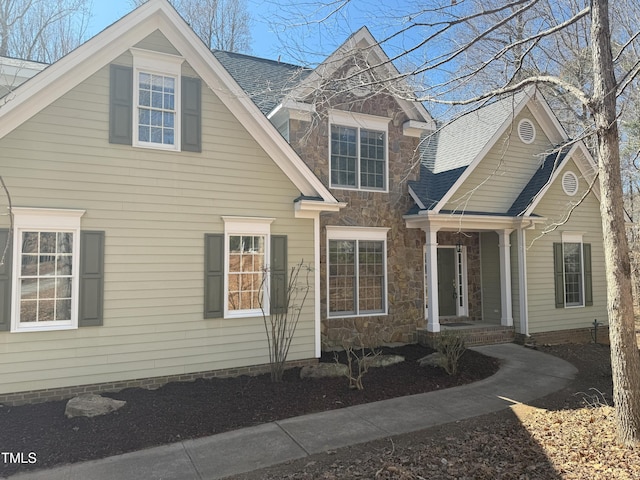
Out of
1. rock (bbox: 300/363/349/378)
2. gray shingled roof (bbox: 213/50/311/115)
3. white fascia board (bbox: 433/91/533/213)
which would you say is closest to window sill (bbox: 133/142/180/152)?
gray shingled roof (bbox: 213/50/311/115)

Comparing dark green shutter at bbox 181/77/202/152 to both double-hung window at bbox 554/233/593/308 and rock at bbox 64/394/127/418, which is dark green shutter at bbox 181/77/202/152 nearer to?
rock at bbox 64/394/127/418

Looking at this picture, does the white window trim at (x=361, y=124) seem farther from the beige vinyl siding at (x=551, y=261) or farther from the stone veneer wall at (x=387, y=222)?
the beige vinyl siding at (x=551, y=261)

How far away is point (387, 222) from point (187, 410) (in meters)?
6.54

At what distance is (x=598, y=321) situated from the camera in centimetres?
1225

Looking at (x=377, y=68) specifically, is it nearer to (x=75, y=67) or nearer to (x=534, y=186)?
(x=534, y=186)

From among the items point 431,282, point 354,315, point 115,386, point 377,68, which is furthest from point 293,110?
point 115,386

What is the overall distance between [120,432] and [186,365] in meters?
2.05

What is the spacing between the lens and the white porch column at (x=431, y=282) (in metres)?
10.1

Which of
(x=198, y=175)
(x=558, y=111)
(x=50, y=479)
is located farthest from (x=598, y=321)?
(x=50, y=479)

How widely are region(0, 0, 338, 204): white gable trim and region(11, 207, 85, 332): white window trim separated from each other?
1.29 meters

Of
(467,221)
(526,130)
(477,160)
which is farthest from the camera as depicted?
(526,130)

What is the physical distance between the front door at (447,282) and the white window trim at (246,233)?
596 cm

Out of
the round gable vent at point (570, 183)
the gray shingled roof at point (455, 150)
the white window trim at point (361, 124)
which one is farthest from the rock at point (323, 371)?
the round gable vent at point (570, 183)

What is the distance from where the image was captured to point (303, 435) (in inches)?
204
